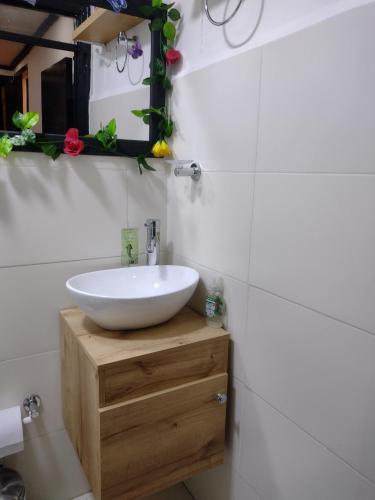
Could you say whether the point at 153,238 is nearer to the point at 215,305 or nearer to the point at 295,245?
the point at 215,305

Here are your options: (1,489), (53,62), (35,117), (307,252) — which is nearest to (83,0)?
(53,62)

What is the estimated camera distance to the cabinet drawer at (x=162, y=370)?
39.1 inches

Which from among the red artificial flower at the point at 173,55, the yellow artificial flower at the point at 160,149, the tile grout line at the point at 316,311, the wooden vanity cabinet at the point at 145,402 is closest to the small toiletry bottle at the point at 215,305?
the wooden vanity cabinet at the point at 145,402

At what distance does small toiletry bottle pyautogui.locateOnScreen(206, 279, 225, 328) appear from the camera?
1.21 meters

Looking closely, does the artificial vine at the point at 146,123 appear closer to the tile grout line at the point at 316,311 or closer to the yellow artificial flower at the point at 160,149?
the yellow artificial flower at the point at 160,149

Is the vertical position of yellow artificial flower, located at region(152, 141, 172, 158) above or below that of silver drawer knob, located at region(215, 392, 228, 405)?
above

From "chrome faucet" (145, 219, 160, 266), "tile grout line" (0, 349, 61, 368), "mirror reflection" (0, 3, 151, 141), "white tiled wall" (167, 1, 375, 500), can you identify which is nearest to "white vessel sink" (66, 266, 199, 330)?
"chrome faucet" (145, 219, 160, 266)

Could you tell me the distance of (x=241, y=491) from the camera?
1.23m

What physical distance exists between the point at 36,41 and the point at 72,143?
15.1 inches

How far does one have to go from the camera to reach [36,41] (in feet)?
4.12

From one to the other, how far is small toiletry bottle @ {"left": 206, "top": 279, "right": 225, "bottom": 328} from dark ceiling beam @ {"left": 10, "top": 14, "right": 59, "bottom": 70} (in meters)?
1.00

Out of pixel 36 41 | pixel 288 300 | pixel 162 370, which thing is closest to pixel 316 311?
pixel 288 300

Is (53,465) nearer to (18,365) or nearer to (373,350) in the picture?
(18,365)

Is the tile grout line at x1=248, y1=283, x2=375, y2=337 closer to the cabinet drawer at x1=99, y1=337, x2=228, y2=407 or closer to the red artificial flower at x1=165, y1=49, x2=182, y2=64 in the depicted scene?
the cabinet drawer at x1=99, y1=337, x2=228, y2=407
